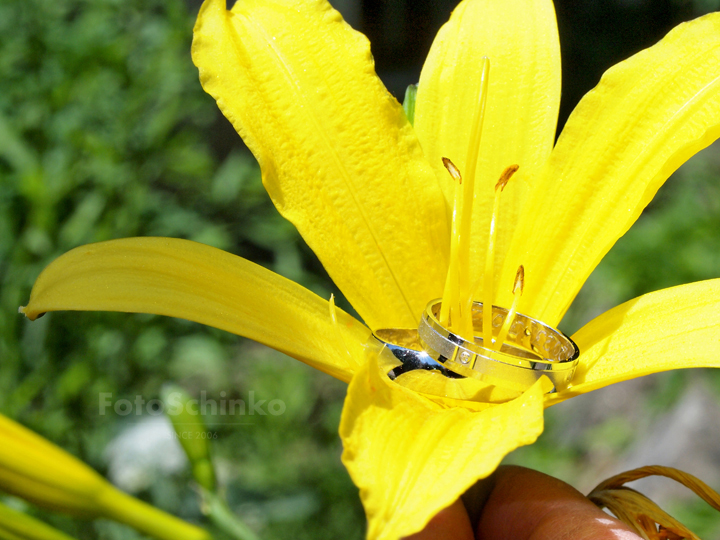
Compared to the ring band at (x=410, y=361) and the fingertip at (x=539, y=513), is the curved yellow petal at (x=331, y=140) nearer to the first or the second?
the ring band at (x=410, y=361)

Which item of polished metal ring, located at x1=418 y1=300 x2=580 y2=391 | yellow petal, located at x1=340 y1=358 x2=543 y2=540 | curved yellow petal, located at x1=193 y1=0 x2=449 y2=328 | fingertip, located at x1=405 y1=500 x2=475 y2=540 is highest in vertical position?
curved yellow petal, located at x1=193 y1=0 x2=449 y2=328

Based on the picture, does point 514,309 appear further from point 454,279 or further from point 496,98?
point 496,98

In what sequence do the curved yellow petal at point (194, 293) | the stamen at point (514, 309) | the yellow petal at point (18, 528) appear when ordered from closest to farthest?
the yellow petal at point (18, 528)
the curved yellow petal at point (194, 293)
the stamen at point (514, 309)

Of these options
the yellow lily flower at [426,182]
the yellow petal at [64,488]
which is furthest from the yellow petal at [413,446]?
the yellow petal at [64,488]

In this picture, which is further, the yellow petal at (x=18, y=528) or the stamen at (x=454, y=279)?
the stamen at (x=454, y=279)

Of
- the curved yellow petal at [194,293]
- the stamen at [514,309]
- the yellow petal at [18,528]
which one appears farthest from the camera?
the stamen at [514,309]

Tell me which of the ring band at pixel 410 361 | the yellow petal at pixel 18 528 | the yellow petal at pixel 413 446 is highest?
the yellow petal at pixel 18 528

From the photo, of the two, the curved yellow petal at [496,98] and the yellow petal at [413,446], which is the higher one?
the curved yellow petal at [496,98]

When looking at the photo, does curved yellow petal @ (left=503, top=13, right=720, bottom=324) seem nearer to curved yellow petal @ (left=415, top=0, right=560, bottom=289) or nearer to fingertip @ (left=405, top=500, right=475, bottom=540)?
curved yellow petal @ (left=415, top=0, right=560, bottom=289)

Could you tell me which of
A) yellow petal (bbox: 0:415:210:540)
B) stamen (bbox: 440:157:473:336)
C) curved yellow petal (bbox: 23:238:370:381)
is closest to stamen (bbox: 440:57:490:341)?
stamen (bbox: 440:157:473:336)
